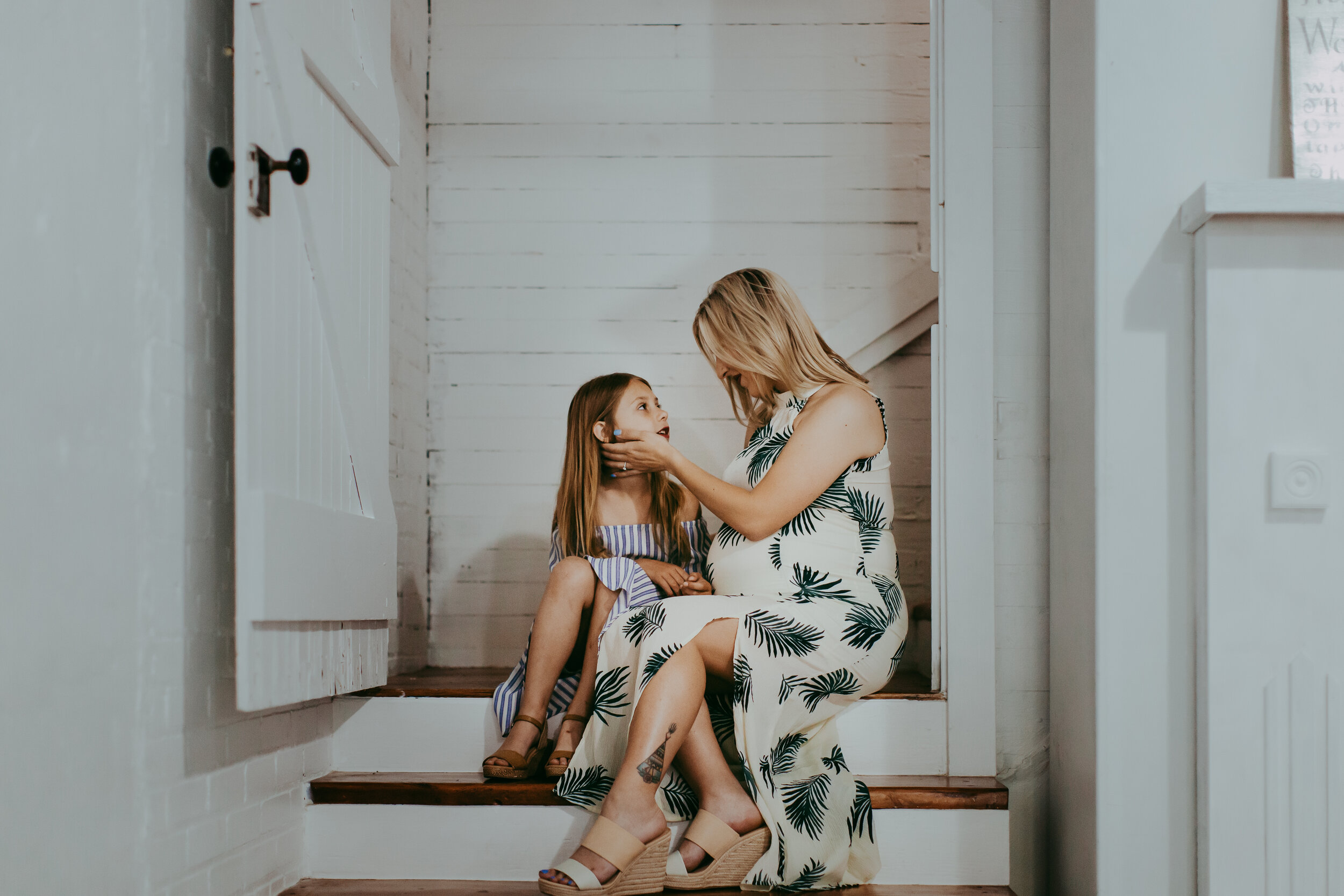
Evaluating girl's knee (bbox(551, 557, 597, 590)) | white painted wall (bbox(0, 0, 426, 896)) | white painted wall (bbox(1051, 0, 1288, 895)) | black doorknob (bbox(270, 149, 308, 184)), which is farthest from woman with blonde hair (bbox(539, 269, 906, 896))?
black doorknob (bbox(270, 149, 308, 184))

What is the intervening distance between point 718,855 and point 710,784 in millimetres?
120

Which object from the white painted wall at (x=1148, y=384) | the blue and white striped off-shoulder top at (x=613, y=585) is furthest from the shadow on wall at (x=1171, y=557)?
the blue and white striped off-shoulder top at (x=613, y=585)

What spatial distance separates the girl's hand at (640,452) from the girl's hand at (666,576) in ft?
0.74

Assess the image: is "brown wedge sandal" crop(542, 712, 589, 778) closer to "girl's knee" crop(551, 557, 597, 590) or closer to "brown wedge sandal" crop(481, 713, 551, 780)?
"brown wedge sandal" crop(481, 713, 551, 780)

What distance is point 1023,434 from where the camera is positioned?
1.94m

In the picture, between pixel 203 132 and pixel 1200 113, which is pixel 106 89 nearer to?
pixel 203 132

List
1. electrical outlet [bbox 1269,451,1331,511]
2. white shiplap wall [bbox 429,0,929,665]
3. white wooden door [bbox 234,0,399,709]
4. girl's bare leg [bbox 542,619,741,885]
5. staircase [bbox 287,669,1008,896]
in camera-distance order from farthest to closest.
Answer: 1. white shiplap wall [bbox 429,0,929,665]
2. staircase [bbox 287,669,1008,896]
3. girl's bare leg [bbox 542,619,741,885]
4. electrical outlet [bbox 1269,451,1331,511]
5. white wooden door [bbox 234,0,399,709]

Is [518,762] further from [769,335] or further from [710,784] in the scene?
[769,335]

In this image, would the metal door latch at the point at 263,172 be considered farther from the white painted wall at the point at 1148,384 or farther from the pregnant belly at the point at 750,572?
the white painted wall at the point at 1148,384

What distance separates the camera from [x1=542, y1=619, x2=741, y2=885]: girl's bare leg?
5.30 ft

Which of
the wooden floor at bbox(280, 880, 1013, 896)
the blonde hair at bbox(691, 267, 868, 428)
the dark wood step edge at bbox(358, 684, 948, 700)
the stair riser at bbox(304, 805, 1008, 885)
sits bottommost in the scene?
the wooden floor at bbox(280, 880, 1013, 896)

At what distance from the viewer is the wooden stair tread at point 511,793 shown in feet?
5.85

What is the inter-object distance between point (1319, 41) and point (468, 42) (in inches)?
91.9

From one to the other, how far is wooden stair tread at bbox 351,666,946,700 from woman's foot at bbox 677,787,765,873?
1.20ft
